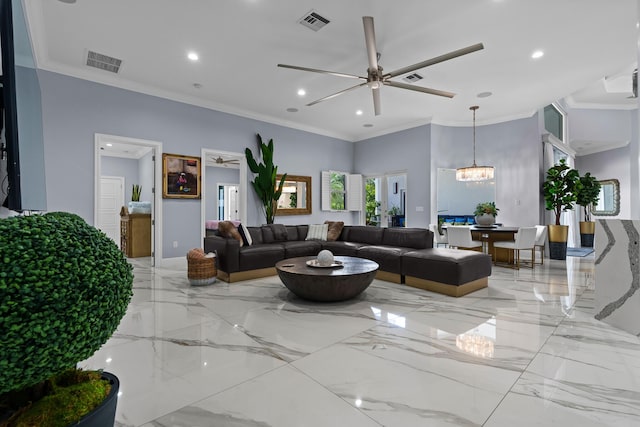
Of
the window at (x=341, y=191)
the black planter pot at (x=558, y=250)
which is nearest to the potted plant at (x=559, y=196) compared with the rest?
the black planter pot at (x=558, y=250)

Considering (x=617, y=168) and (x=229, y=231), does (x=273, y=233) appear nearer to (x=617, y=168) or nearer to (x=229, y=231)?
(x=229, y=231)

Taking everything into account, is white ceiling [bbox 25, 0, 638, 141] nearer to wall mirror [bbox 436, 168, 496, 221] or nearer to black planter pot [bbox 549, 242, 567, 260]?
wall mirror [bbox 436, 168, 496, 221]

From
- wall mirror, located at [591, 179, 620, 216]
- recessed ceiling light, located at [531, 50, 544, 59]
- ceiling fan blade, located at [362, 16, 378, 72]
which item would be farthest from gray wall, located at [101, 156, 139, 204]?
wall mirror, located at [591, 179, 620, 216]

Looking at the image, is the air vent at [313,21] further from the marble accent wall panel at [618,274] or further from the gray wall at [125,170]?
the gray wall at [125,170]

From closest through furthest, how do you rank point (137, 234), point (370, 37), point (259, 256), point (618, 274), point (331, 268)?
point (618, 274) < point (370, 37) < point (331, 268) < point (259, 256) < point (137, 234)

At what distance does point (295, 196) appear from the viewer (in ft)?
25.2

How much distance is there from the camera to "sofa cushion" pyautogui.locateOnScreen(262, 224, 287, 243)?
18.1 feet

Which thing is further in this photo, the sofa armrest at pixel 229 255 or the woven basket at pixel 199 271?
the sofa armrest at pixel 229 255

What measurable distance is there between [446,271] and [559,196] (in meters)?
4.35


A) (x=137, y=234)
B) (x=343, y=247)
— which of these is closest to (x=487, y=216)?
(x=343, y=247)

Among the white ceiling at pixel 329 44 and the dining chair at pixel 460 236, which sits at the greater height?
the white ceiling at pixel 329 44

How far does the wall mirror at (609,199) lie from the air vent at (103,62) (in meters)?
12.5

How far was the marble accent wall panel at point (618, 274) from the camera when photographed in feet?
8.75

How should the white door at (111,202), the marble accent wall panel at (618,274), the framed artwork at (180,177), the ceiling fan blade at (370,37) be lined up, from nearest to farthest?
the marble accent wall panel at (618,274), the ceiling fan blade at (370,37), the framed artwork at (180,177), the white door at (111,202)
